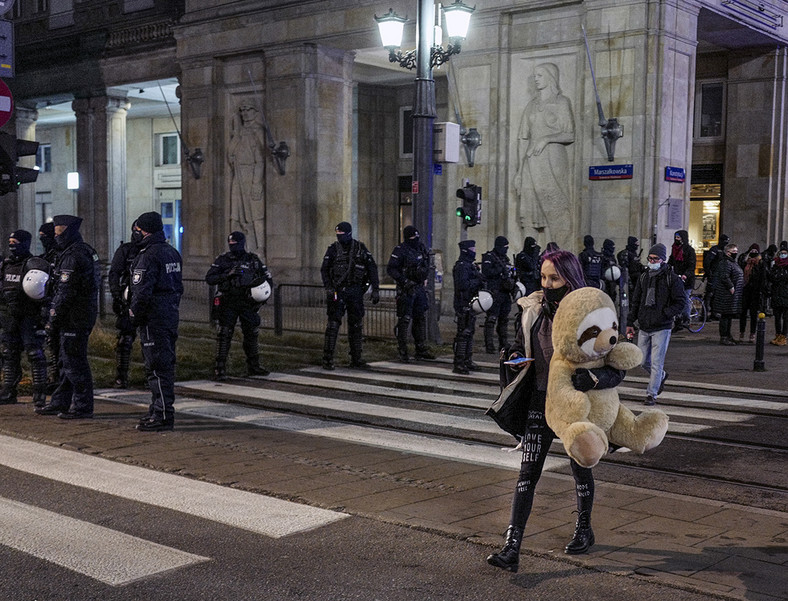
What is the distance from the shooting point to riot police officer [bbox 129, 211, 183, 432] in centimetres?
930

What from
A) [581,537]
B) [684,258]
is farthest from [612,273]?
[581,537]

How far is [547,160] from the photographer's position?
21797mm

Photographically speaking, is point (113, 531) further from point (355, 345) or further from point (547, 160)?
point (547, 160)

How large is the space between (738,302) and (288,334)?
304 inches

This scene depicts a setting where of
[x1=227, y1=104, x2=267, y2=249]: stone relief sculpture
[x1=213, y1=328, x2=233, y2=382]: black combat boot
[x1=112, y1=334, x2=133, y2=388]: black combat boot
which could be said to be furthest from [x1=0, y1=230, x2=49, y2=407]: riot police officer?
[x1=227, y1=104, x2=267, y2=249]: stone relief sculpture

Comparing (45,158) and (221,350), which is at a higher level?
(45,158)

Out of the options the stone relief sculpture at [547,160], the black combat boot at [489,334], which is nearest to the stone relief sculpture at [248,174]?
the stone relief sculpture at [547,160]

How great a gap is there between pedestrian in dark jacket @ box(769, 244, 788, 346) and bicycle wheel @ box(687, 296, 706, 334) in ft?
6.33

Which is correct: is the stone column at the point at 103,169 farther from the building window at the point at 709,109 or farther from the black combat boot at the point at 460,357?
the black combat boot at the point at 460,357

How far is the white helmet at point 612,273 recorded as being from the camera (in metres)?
18.8

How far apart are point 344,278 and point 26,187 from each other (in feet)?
109

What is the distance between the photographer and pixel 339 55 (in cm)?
2584

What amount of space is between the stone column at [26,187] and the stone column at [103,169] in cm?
249

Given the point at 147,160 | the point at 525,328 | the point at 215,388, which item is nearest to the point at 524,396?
the point at 525,328
